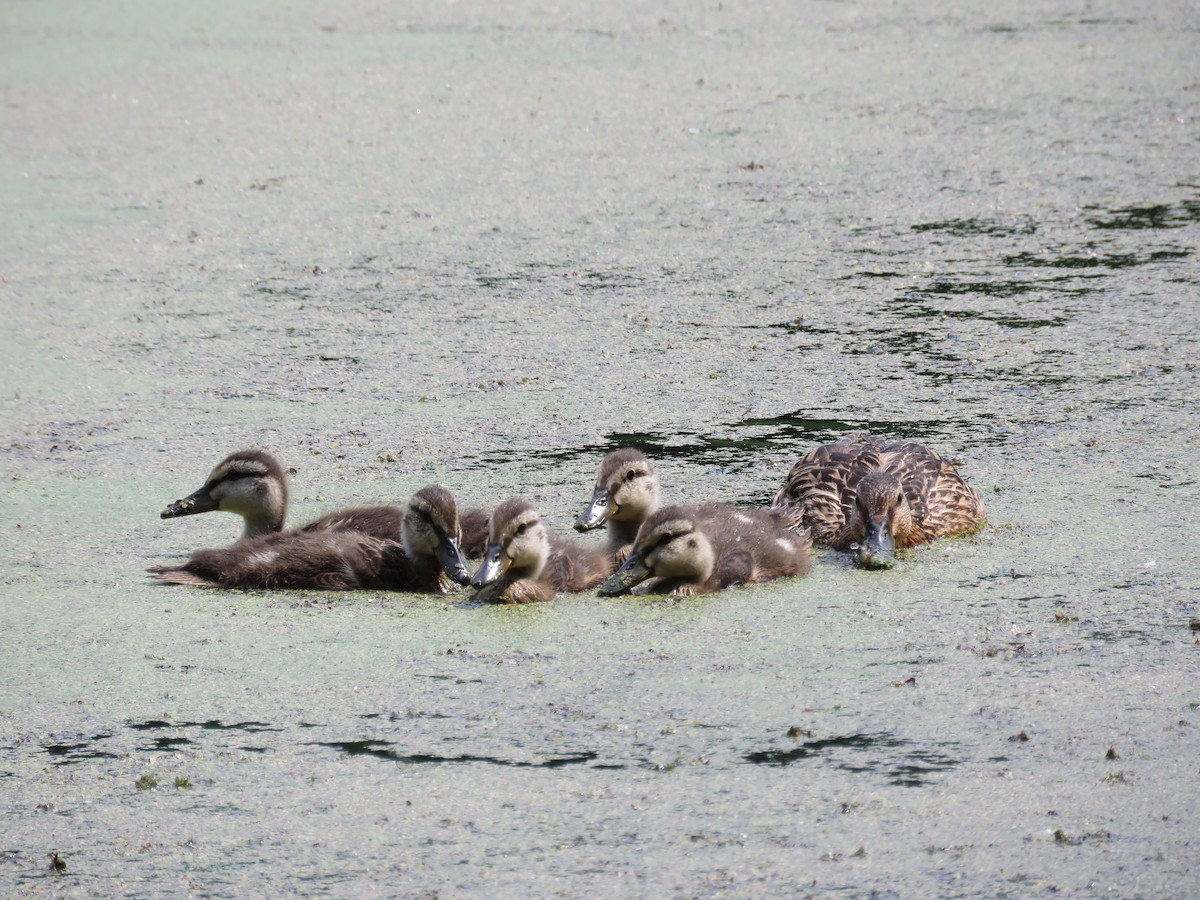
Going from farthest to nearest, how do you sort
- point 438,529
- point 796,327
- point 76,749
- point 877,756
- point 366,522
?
point 796,327 → point 366,522 → point 438,529 → point 76,749 → point 877,756

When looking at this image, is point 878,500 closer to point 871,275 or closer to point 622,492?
point 622,492

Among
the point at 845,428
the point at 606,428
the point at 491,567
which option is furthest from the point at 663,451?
the point at 491,567

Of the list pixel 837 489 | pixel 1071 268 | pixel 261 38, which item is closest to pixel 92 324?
pixel 837 489

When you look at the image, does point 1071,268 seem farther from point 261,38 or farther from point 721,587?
point 261,38

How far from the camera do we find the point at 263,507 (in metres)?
4.89

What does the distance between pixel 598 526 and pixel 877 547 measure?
0.75 meters

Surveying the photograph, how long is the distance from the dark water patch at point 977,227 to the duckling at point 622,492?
3276mm

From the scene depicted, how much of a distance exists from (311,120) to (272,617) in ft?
19.5

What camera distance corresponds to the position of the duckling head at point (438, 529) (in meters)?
4.48

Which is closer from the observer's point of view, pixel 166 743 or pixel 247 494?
pixel 166 743

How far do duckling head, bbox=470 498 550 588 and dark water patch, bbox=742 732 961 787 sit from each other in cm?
111

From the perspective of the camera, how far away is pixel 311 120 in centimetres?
979

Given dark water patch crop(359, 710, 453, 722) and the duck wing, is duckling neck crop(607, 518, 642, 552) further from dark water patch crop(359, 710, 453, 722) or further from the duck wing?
dark water patch crop(359, 710, 453, 722)

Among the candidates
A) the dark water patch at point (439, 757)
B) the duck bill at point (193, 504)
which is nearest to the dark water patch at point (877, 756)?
the dark water patch at point (439, 757)
